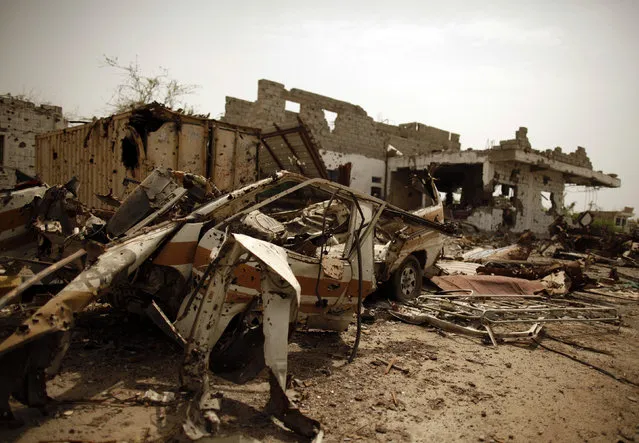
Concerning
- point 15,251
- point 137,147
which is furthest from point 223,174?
point 15,251

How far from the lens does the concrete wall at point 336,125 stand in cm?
1570

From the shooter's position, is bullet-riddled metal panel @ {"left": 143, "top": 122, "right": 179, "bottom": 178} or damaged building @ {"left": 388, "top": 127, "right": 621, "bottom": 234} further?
damaged building @ {"left": 388, "top": 127, "right": 621, "bottom": 234}

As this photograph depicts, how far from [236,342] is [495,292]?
17.3ft

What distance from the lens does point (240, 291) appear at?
3037mm

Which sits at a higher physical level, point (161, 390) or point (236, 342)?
point (236, 342)

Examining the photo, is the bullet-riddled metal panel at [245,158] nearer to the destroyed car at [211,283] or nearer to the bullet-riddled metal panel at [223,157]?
the bullet-riddled metal panel at [223,157]

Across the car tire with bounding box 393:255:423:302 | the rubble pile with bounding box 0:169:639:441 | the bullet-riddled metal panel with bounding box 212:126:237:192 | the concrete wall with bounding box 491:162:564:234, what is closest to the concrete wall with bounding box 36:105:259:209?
the bullet-riddled metal panel with bounding box 212:126:237:192

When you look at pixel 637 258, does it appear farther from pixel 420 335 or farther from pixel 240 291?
pixel 240 291

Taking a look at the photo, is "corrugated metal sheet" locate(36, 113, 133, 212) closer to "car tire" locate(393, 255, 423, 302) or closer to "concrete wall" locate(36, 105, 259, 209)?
"concrete wall" locate(36, 105, 259, 209)

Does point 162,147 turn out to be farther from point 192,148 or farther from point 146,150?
point 192,148

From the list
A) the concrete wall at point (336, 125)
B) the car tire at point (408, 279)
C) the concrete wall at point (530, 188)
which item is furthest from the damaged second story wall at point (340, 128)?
the car tire at point (408, 279)

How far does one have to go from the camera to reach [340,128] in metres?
17.9

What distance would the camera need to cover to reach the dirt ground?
2.35 meters

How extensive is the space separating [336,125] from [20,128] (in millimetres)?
12389
